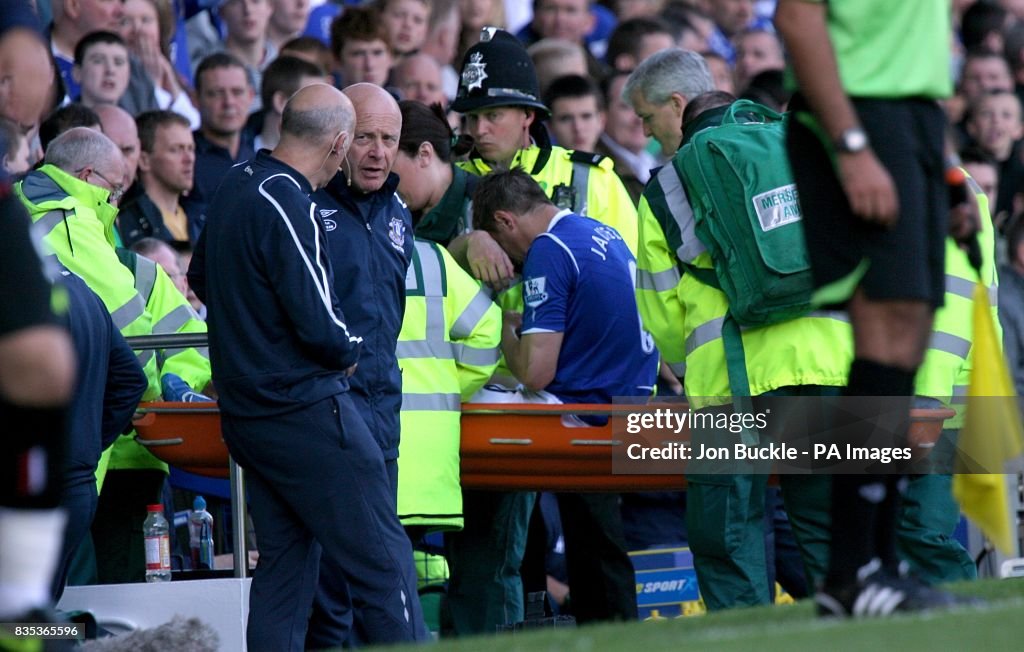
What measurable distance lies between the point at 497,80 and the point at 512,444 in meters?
2.03

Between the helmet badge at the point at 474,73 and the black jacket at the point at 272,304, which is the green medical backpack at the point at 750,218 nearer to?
the black jacket at the point at 272,304

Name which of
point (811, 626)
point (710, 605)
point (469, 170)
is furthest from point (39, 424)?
point (469, 170)

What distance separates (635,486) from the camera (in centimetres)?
767

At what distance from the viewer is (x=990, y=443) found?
4.95m

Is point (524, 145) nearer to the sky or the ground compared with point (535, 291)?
nearer to the sky

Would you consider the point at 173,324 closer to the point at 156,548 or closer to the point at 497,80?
the point at 156,548

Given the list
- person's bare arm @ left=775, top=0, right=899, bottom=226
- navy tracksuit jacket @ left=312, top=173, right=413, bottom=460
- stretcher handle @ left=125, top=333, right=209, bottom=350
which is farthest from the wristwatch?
stretcher handle @ left=125, top=333, right=209, bottom=350

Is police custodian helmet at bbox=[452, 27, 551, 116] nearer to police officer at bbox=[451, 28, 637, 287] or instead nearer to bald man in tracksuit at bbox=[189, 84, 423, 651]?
police officer at bbox=[451, 28, 637, 287]

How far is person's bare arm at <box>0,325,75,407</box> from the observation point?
404 centimetres

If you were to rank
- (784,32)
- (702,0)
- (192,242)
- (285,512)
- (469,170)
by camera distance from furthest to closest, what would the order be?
(702,0) → (192,242) → (469,170) → (285,512) → (784,32)

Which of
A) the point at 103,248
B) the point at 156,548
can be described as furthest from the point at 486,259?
the point at 156,548

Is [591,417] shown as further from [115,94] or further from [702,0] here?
[702,0]

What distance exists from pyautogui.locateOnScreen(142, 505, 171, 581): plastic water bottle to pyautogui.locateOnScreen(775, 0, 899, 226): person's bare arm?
4.02m

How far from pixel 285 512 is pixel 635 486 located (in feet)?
5.95
